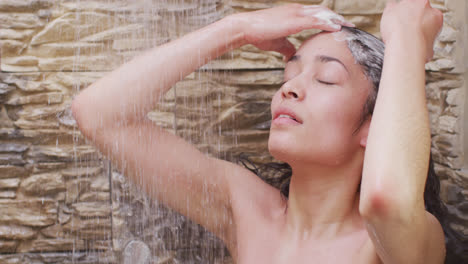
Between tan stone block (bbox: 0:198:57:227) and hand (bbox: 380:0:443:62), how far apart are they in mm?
1565

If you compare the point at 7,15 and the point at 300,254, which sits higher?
the point at 7,15

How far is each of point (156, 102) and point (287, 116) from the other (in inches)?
17.8

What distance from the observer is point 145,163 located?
1.66m

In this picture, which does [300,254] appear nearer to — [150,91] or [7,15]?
[150,91]

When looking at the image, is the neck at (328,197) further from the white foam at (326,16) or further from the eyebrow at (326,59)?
the white foam at (326,16)

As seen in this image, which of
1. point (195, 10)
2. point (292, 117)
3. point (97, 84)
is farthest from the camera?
point (195, 10)

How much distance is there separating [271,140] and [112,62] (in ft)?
3.17

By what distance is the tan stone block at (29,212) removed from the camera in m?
2.21

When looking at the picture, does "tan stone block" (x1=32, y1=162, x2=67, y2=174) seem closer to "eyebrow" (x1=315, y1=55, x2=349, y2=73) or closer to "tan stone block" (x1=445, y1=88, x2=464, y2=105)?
"eyebrow" (x1=315, y1=55, x2=349, y2=73)

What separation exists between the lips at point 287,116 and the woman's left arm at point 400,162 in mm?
264

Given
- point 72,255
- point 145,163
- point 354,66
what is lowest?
point 72,255

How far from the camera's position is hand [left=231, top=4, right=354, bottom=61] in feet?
5.28

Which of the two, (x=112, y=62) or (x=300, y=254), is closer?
(x=300, y=254)

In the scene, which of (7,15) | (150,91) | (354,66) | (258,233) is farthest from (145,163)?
(7,15)
